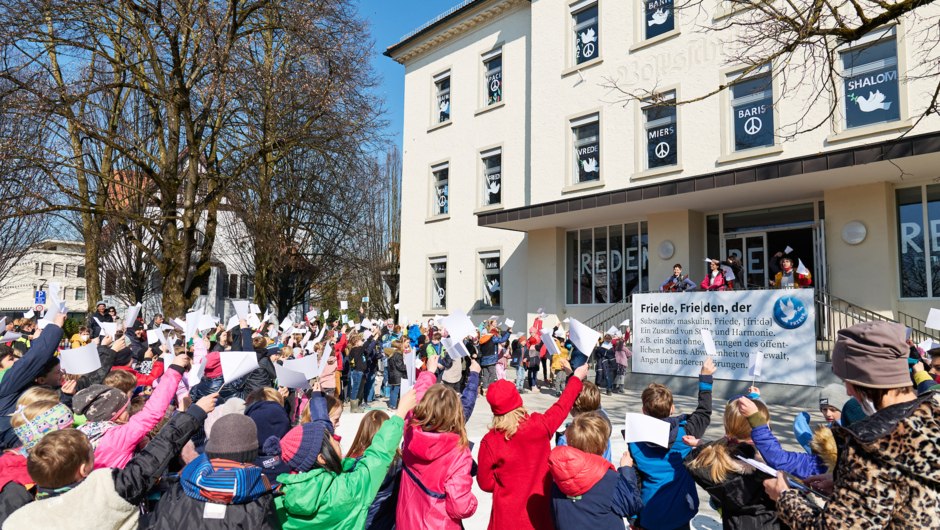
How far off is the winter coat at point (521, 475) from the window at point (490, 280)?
17939mm

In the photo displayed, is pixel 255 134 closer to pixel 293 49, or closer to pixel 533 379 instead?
pixel 293 49

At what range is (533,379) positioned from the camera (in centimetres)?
1561

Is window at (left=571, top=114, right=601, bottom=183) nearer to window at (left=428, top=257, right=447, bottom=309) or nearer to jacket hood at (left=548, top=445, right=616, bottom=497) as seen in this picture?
window at (left=428, top=257, right=447, bottom=309)

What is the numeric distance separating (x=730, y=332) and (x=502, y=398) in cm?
976

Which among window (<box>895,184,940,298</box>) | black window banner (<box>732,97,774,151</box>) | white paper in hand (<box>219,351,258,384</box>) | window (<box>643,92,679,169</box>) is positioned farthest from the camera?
window (<box>643,92,679,169</box>)

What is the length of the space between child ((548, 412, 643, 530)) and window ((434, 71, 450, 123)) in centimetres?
2236

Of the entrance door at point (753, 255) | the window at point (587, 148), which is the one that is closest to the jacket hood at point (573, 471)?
the entrance door at point (753, 255)

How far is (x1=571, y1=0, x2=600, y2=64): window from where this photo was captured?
18.7 meters

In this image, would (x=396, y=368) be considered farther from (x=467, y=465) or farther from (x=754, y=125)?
(x=754, y=125)

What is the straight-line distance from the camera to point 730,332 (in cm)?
1176

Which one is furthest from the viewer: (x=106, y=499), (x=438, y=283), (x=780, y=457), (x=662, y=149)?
(x=438, y=283)

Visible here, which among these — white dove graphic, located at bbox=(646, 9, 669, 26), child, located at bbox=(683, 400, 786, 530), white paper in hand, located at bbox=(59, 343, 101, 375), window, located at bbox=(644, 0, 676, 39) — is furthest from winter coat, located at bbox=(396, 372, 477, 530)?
white dove graphic, located at bbox=(646, 9, 669, 26)

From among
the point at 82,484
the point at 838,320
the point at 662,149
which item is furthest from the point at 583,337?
the point at 662,149

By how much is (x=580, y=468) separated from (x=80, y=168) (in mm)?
15164
